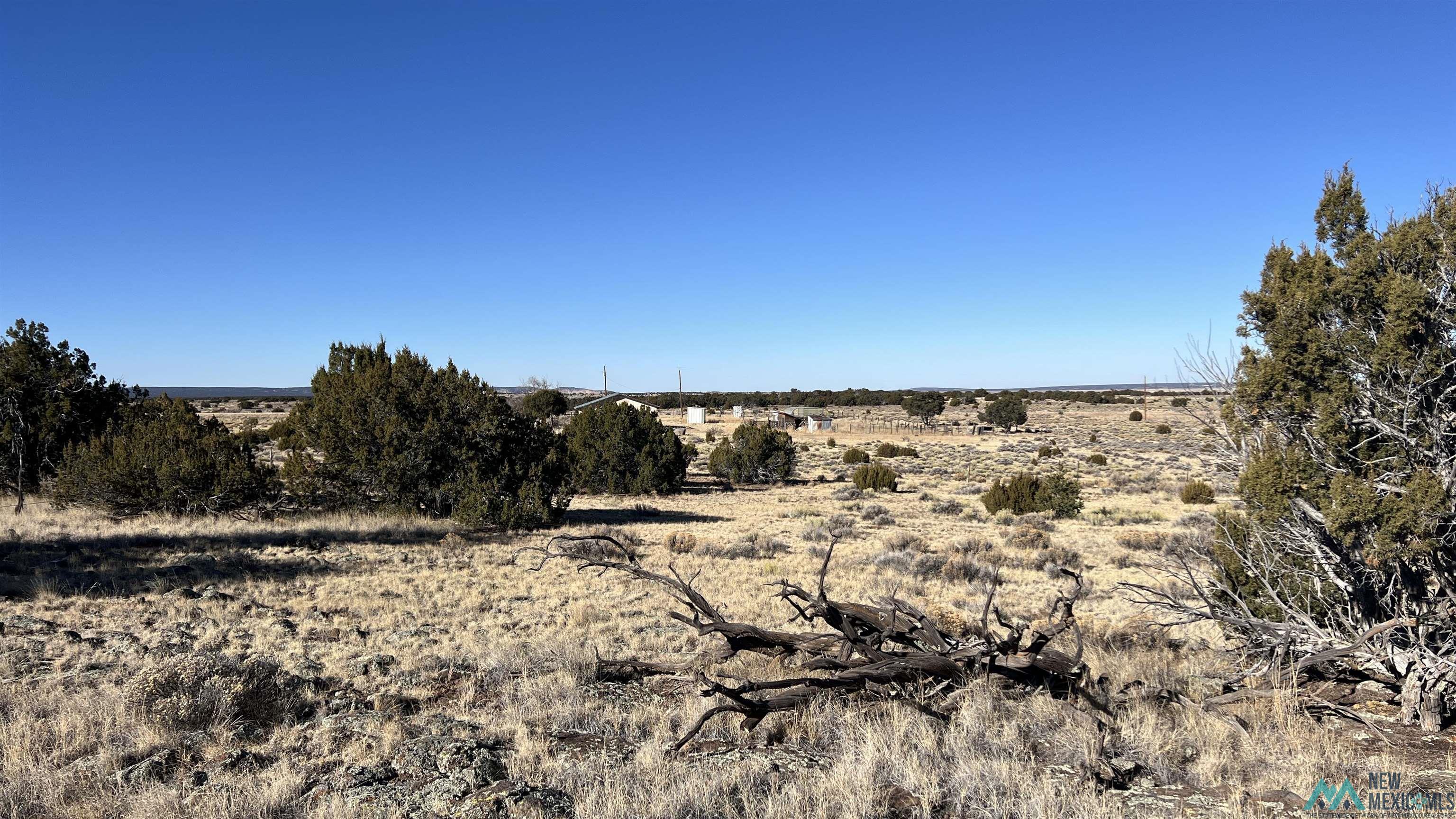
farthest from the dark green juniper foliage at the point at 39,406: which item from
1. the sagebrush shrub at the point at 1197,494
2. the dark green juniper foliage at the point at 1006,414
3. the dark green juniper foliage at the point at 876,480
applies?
the dark green juniper foliage at the point at 1006,414

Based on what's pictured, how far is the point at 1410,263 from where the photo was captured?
4.93 m

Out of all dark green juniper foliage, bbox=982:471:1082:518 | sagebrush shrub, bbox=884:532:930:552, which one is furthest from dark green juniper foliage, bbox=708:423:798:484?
sagebrush shrub, bbox=884:532:930:552

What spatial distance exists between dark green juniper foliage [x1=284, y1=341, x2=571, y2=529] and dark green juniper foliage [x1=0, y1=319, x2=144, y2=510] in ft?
19.2

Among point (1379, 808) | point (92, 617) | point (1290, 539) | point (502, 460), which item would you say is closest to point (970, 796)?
point (1379, 808)

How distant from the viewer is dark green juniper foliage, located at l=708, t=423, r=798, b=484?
1087 inches

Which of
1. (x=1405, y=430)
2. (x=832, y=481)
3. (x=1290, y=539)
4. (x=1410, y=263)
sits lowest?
(x=832, y=481)

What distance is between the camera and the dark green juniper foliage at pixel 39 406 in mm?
17203

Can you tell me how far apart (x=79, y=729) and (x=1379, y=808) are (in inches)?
277

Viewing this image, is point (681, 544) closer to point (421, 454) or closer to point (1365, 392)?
point (421, 454)

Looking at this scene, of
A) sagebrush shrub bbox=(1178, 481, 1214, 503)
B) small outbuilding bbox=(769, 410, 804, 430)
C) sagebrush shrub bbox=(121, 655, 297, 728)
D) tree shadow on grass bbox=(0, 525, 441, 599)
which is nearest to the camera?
sagebrush shrub bbox=(121, 655, 297, 728)

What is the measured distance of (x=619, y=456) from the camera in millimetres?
24188

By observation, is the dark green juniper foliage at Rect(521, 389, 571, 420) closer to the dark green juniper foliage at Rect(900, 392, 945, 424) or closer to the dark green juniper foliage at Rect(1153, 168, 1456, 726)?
the dark green juniper foliage at Rect(900, 392, 945, 424)

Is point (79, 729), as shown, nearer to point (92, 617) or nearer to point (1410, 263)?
point (92, 617)

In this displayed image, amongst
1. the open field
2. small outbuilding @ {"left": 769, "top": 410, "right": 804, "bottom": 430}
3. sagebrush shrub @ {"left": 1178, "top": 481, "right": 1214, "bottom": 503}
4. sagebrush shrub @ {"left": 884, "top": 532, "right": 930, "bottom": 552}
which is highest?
small outbuilding @ {"left": 769, "top": 410, "right": 804, "bottom": 430}
